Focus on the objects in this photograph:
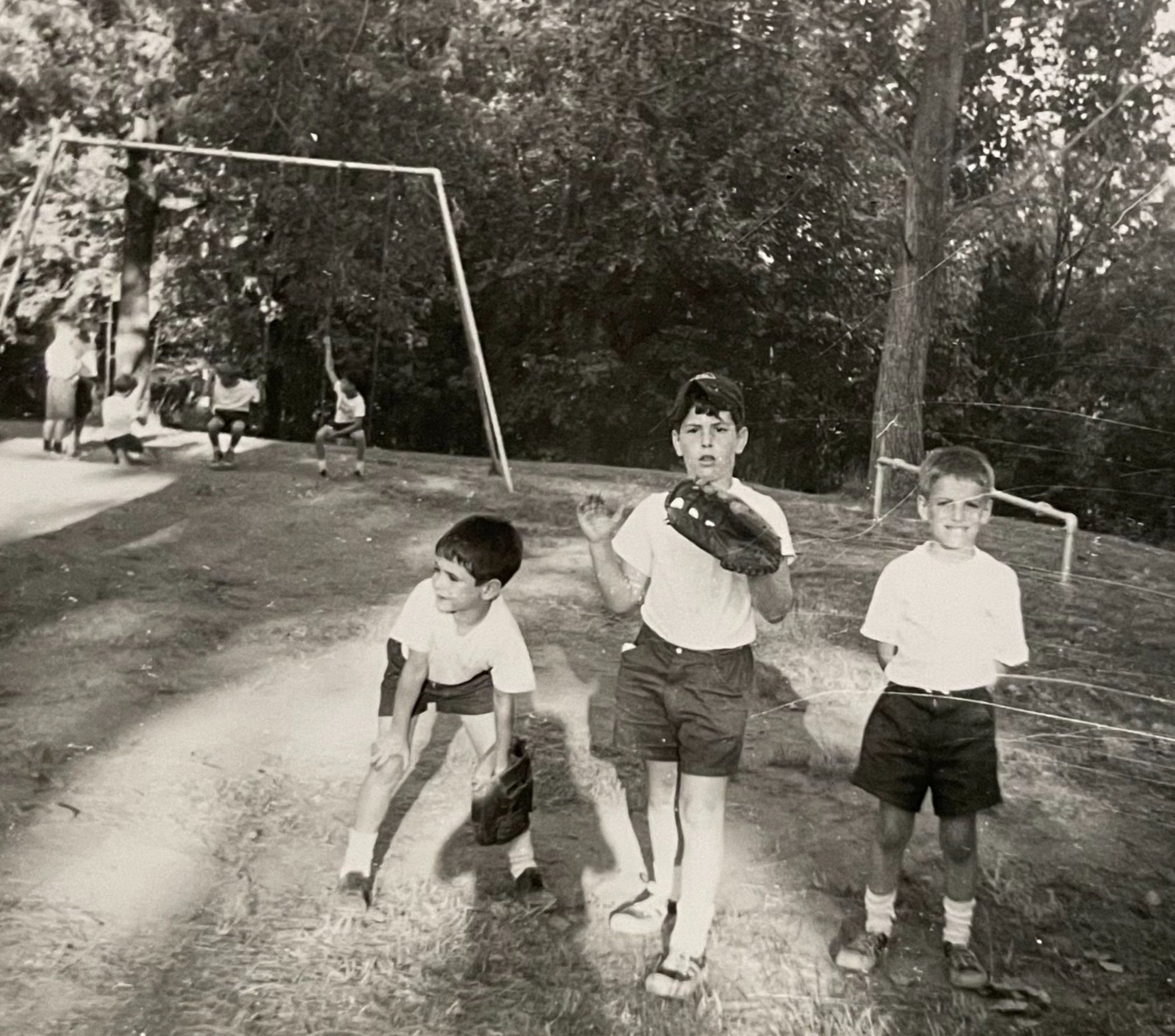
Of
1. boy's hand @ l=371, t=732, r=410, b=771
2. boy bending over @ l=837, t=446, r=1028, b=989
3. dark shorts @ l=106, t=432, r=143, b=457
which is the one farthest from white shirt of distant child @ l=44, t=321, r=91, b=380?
boy bending over @ l=837, t=446, r=1028, b=989

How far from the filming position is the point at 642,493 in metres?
2.83

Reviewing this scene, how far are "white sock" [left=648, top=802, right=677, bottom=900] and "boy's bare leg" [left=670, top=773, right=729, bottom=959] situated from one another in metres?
0.11

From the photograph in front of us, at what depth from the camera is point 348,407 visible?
3.45 meters

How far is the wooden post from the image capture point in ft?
10.7

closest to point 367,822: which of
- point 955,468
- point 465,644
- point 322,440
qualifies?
point 465,644

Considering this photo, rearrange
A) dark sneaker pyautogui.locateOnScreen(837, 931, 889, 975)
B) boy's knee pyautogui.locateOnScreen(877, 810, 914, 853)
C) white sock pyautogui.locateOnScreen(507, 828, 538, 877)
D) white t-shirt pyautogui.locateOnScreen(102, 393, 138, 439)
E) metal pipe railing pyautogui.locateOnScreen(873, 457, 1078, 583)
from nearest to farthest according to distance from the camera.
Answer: metal pipe railing pyautogui.locateOnScreen(873, 457, 1078, 583) → dark sneaker pyautogui.locateOnScreen(837, 931, 889, 975) → boy's knee pyautogui.locateOnScreen(877, 810, 914, 853) → white sock pyautogui.locateOnScreen(507, 828, 538, 877) → white t-shirt pyautogui.locateOnScreen(102, 393, 138, 439)

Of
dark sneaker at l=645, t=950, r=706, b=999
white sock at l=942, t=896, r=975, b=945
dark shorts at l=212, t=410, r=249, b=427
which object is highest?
dark shorts at l=212, t=410, r=249, b=427

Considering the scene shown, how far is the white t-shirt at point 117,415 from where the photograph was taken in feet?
12.0

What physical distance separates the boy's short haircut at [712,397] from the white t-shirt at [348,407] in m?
1.51

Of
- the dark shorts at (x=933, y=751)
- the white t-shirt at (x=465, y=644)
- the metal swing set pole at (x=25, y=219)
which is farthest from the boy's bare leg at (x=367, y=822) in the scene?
the metal swing set pole at (x=25, y=219)

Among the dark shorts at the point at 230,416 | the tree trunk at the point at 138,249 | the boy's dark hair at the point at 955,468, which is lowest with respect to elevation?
the dark shorts at the point at 230,416

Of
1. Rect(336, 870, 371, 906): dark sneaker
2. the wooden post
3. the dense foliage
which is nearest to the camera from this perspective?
the dense foliage

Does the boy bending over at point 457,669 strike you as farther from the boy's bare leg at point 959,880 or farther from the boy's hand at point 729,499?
the boy's bare leg at point 959,880

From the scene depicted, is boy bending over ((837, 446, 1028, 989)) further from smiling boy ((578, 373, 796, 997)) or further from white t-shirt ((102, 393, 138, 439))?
white t-shirt ((102, 393, 138, 439))
